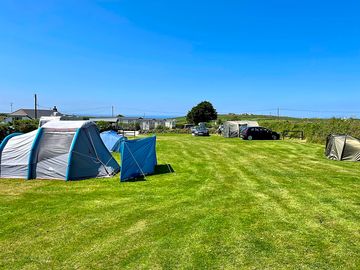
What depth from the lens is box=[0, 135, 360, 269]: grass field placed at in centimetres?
552

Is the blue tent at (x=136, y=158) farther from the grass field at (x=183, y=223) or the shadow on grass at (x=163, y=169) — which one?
the grass field at (x=183, y=223)

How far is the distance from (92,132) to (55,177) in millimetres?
2349

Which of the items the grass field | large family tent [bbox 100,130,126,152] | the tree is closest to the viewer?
the grass field

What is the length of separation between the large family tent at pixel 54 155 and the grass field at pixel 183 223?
0.66m

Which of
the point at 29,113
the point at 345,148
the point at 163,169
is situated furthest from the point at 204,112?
the point at 163,169

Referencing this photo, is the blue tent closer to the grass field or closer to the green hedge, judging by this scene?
the grass field

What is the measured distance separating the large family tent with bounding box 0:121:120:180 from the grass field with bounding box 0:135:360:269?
660mm

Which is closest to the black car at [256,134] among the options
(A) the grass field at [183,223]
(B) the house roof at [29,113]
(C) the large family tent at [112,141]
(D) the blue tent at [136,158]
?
(C) the large family tent at [112,141]

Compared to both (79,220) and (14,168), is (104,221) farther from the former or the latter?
(14,168)

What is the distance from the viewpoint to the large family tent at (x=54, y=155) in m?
12.4

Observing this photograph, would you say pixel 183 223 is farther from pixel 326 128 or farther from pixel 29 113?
pixel 29 113

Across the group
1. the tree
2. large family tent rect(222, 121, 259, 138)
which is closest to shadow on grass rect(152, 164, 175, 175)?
large family tent rect(222, 121, 259, 138)

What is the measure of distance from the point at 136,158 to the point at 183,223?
6.05 metres

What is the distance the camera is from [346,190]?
10633 millimetres
